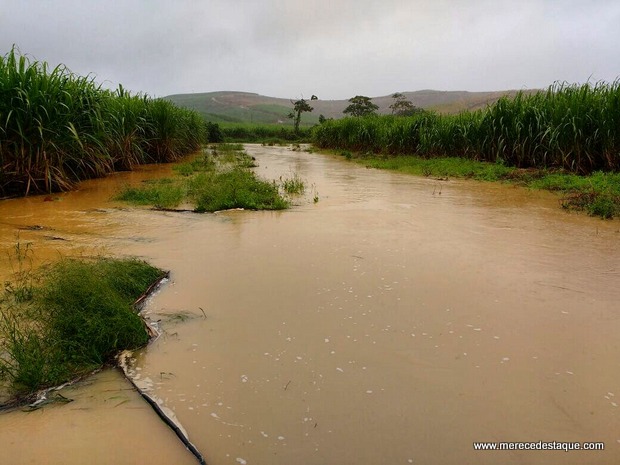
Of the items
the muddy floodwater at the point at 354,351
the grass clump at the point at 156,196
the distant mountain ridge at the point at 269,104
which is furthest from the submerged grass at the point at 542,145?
the distant mountain ridge at the point at 269,104

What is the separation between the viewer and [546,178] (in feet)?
24.9

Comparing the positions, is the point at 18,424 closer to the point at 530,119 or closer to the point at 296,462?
the point at 296,462

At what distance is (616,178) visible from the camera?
22.2 ft

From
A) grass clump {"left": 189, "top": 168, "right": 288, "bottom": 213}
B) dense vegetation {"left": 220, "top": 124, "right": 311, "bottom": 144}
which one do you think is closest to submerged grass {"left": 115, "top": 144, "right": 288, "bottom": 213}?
grass clump {"left": 189, "top": 168, "right": 288, "bottom": 213}

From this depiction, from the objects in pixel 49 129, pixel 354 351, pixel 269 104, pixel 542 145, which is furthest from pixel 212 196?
pixel 269 104

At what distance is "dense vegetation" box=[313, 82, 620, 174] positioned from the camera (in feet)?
25.5

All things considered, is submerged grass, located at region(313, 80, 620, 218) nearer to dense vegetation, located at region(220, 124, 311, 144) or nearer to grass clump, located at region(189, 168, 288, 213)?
grass clump, located at region(189, 168, 288, 213)

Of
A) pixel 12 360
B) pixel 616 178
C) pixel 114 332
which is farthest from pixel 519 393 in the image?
pixel 616 178

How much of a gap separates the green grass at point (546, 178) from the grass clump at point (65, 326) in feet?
17.1

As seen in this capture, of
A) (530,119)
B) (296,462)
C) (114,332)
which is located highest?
(530,119)

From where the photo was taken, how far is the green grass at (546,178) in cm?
556

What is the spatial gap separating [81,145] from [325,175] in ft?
15.7

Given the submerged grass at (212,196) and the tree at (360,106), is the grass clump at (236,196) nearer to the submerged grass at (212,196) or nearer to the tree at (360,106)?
the submerged grass at (212,196)

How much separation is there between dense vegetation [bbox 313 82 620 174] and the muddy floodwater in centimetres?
422
